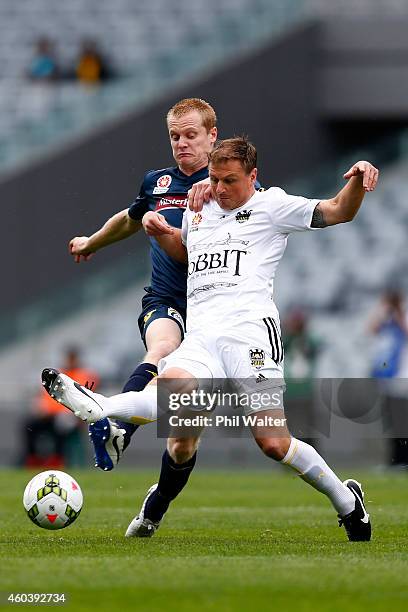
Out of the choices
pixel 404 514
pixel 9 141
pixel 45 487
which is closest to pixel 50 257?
pixel 9 141

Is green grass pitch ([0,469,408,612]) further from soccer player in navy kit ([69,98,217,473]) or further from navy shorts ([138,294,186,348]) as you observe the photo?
navy shorts ([138,294,186,348])

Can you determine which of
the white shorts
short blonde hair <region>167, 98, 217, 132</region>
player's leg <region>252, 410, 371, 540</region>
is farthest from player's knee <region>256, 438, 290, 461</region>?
short blonde hair <region>167, 98, 217, 132</region>

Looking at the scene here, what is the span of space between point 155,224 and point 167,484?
1.48 m

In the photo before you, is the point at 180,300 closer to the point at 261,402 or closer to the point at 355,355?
the point at 261,402

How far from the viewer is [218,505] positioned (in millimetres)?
11117

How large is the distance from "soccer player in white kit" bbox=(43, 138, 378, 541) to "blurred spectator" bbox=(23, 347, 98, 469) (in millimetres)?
10053

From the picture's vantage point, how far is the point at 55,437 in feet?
58.4

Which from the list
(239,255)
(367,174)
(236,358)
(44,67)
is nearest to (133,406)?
(236,358)

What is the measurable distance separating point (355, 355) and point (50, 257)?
4863 millimetres

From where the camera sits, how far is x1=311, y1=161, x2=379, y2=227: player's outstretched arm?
7.18 metres

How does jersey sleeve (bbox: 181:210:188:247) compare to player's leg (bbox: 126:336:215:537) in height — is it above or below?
above

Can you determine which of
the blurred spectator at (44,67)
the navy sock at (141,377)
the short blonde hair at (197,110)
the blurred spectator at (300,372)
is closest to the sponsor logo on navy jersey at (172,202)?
the short blonde hair at (197,110)

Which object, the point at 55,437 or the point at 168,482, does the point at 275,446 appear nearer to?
the point at 168,482

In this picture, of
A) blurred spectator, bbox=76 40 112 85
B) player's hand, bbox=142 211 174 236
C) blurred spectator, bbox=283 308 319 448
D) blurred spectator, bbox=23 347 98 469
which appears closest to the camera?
player's hand, bbox=142 211 174 236
